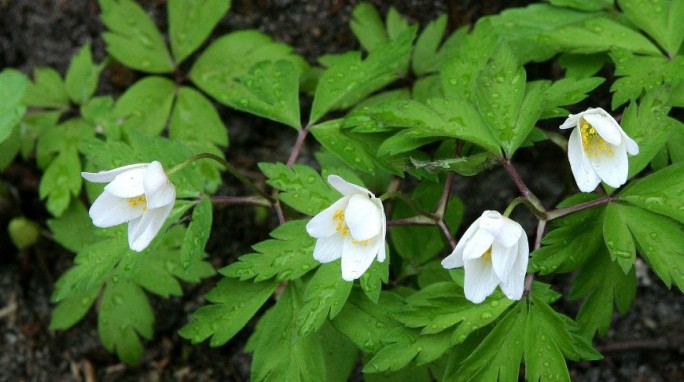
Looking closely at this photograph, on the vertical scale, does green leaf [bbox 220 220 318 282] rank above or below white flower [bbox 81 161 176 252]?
below

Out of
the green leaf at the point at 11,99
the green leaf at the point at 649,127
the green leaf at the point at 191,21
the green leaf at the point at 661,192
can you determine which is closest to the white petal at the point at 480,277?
the green leaf at the point at 661,192

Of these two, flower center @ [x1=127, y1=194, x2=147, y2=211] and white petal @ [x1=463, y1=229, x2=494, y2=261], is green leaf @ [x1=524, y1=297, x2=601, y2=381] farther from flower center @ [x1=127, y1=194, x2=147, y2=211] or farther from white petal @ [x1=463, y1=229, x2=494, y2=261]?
flower center @ [x1=127, y1=194, x2=147, y2=211]

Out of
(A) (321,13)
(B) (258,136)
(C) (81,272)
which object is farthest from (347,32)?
(C) (81,272)

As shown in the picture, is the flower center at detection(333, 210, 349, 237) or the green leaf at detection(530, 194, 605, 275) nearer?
the flower center at detection(333, 210, 349, 237)

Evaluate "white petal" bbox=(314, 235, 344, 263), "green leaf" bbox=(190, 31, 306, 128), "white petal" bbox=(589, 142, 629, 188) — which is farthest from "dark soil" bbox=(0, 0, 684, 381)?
"white petal" bbox=(314, 235, 344, 263)

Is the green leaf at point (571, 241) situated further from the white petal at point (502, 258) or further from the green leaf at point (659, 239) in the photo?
the white petal at point (502, 258)

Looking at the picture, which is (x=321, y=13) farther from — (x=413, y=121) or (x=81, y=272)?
(x=81, y=272)
